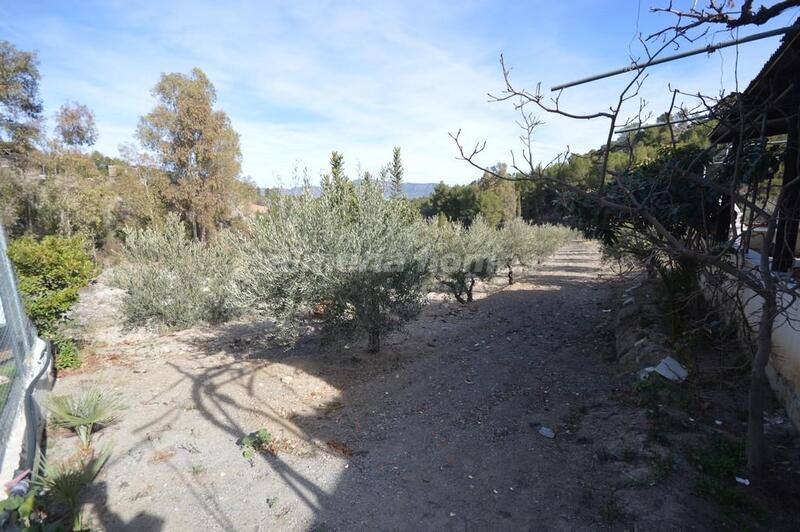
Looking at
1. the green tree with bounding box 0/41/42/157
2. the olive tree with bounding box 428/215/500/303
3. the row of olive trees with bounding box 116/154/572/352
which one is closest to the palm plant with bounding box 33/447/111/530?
the row of olive trees with bounding box 116/154/572/352

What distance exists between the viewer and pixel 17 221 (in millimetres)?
17750

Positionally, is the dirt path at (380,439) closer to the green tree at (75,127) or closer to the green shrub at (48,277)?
the green shrub at (48,277)

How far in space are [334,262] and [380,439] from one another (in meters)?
2.44

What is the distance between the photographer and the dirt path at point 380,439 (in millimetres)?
3205

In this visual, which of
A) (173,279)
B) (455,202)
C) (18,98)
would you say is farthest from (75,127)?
(455,202)

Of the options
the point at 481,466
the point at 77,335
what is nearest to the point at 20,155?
the point at 77,335

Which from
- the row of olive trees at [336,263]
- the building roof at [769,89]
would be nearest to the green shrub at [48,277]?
the row of olive trees at [336,263]

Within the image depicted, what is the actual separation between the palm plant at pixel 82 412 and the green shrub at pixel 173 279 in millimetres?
4087

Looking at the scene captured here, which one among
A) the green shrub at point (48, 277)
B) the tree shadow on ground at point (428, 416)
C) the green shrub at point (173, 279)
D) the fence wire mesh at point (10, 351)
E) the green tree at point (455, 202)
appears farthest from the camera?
the green tree at point (455, 202)

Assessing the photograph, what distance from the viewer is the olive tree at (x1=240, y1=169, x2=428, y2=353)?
571 cm

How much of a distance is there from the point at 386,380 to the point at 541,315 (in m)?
5.03

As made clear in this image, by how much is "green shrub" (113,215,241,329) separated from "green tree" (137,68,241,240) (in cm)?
1263

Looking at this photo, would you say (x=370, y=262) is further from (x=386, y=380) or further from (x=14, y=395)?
(x=14, y=395)

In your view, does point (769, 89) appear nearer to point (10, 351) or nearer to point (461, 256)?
point (461, 256)
